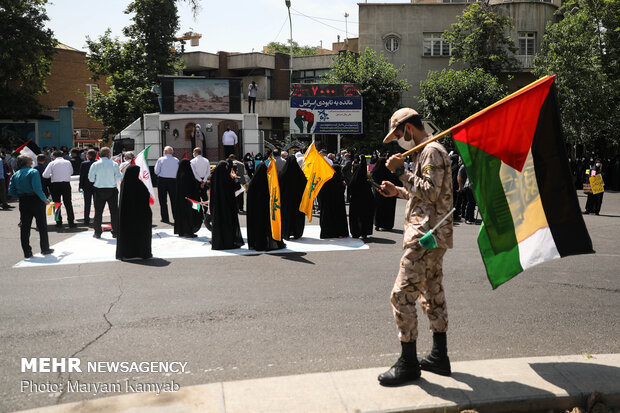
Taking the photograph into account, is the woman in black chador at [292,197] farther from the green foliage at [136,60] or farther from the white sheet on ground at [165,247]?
the green foliage at [136,60]

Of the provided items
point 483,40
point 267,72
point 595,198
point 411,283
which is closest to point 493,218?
point 411,283

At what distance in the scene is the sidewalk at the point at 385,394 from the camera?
3.82 m

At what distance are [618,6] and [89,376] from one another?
3069 cm

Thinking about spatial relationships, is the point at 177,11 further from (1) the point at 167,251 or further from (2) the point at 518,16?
(1) the point at 167,251

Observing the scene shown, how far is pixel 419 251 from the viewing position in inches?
166

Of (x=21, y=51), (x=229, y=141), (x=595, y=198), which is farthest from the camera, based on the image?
(x=21, y=51)

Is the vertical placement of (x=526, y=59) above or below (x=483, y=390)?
above

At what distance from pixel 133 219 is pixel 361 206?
15.5 ft

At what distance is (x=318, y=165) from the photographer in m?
11.9

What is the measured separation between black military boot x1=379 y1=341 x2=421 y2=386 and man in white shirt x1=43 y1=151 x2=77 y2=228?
1171 centimetres

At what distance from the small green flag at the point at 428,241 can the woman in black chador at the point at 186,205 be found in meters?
8.68

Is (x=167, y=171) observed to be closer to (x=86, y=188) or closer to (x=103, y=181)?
(x=86, y=188)

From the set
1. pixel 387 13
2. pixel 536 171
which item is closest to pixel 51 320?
pixel 536 171

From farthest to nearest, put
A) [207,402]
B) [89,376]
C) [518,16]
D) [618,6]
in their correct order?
[518,16] < [618,6] < [89,376] < [207,402]
